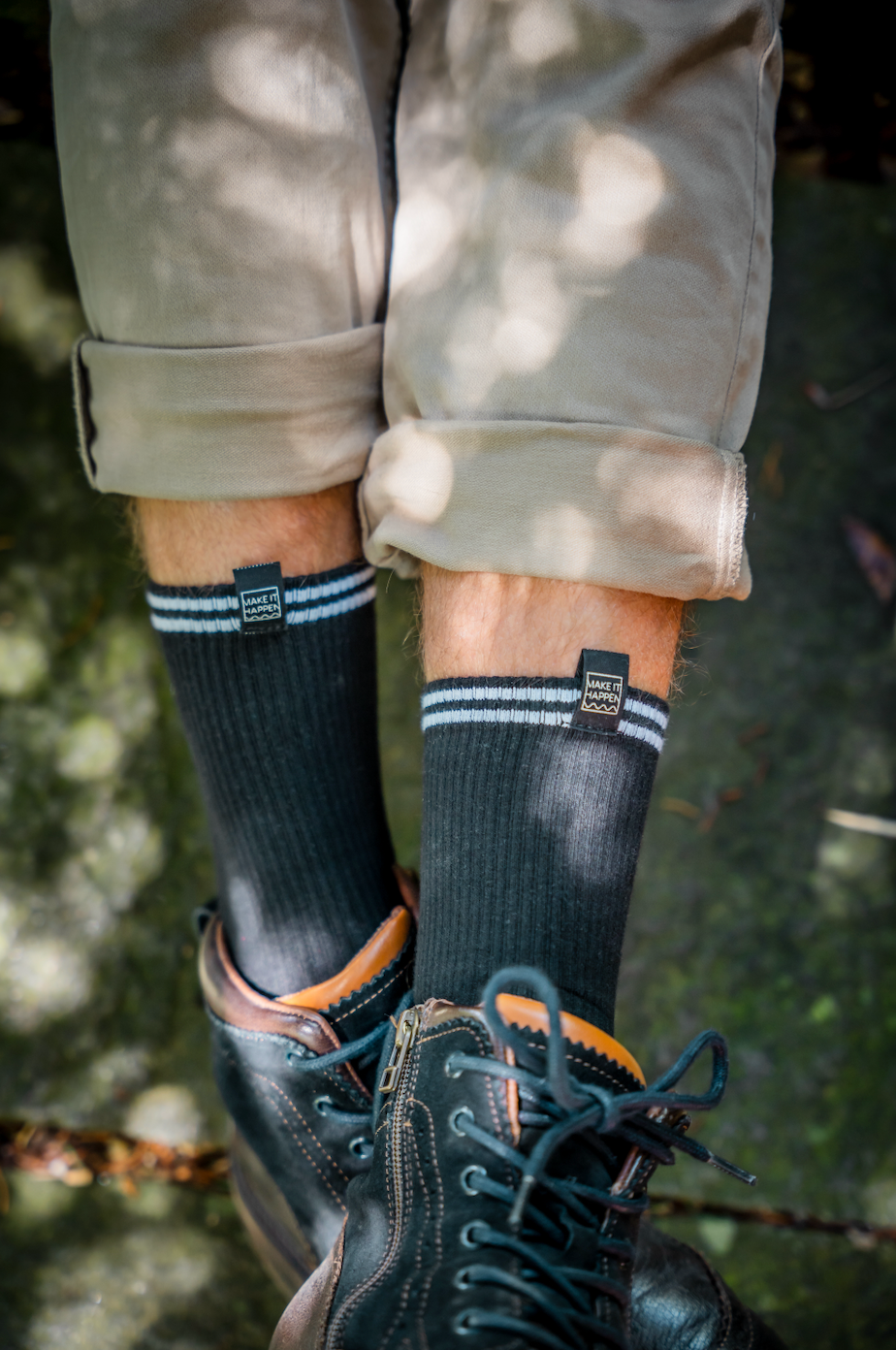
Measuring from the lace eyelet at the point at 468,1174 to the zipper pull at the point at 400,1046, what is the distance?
0.39 ft

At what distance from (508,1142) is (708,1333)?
501 millimetres

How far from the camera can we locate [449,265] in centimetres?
97

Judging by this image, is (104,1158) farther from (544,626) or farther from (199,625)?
(544,626)

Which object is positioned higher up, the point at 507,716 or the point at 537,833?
the point at 507,716

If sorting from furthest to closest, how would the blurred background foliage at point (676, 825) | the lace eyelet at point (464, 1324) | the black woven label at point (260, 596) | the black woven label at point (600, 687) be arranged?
the blurred background foliage at point (676, 825), the black woven label at point (260, 596), the black woven label at point (600, 687), the lace eyelet at point (464, 1324)

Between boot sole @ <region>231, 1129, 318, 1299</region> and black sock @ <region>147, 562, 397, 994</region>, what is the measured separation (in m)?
0.28

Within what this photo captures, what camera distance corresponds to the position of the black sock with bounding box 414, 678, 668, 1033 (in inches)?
37.2

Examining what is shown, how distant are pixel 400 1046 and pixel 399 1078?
32mm

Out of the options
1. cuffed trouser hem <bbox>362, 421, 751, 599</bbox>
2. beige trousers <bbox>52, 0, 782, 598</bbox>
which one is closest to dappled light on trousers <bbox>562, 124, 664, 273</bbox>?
beige trousers <bbox>52, 0, 782, 598</bbox>

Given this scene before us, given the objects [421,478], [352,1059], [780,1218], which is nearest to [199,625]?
[421,478]

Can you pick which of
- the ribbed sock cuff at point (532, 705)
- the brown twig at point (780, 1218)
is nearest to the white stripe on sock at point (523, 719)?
the ribbed sock cuff at point (532, 705)

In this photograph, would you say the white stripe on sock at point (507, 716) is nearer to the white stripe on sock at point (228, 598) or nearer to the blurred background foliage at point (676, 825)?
the white stripe on sock at point (228, 598)

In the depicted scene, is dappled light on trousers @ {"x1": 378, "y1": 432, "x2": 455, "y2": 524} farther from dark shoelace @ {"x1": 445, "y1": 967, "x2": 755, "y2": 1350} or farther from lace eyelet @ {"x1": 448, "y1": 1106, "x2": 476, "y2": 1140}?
lace eyelet @ {"x1": 448, "y1": 1106, "x2": 476, "y2": 1140}

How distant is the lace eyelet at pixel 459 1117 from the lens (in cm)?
90
